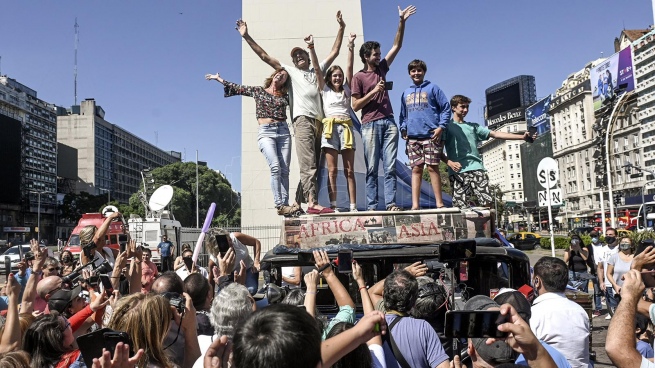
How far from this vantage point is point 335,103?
6.85m

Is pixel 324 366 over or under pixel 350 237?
under

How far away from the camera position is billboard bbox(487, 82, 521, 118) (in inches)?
5502

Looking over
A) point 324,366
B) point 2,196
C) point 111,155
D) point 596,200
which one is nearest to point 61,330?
point 324,366

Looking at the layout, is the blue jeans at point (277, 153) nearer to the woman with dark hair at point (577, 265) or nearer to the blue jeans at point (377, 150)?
the blue jeans at point (377, 150)

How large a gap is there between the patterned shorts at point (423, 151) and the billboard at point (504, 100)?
141 metres

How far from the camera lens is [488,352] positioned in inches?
114

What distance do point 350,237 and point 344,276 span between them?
457 mm

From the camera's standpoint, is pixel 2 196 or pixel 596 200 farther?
pixel 596 200

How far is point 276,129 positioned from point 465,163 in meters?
2.37

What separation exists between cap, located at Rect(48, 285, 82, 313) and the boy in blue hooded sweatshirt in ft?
12.4

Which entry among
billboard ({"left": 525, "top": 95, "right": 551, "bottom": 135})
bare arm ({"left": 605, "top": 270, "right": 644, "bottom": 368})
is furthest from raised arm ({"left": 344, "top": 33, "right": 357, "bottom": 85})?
billboard ({"left": 525, "top": 95, "right": 551, "bottom": 135})

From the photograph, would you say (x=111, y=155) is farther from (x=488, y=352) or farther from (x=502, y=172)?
(x=488, y=352)

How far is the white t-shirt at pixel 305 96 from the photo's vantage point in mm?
6859

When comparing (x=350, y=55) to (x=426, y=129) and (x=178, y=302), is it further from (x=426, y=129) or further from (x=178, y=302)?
(x=178, y=302)
